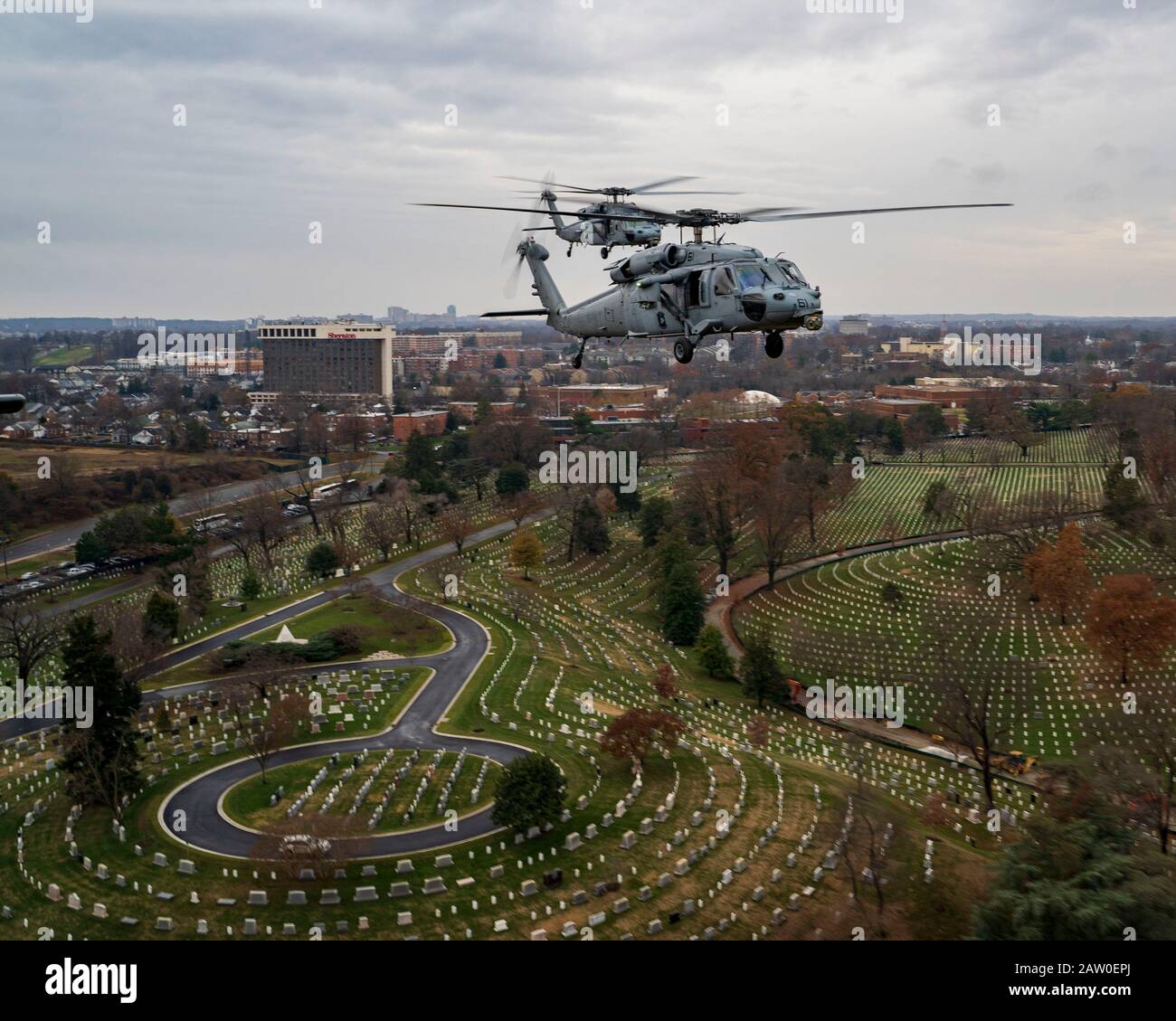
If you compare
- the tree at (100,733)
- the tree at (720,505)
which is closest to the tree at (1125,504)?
the tree at (720,505)

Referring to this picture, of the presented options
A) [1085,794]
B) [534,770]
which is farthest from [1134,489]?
[534,770]

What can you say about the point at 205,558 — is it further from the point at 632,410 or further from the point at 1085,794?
the point at 632,410

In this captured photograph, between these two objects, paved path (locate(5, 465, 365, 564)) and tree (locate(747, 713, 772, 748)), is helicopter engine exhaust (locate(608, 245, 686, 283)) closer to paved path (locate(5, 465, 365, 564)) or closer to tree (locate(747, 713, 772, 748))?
tree (locate(747, 713, 772, 748))

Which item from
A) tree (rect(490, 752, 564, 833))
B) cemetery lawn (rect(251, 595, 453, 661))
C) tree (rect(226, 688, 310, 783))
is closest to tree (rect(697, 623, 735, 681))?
cemetery lawn (rect(251, 595, 453, 661))

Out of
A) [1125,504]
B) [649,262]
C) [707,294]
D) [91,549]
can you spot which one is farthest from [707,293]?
[1125,504]

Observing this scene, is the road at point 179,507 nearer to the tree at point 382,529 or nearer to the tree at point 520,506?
the tree at point 382,529

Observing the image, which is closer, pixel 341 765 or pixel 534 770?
pixel 534 770
